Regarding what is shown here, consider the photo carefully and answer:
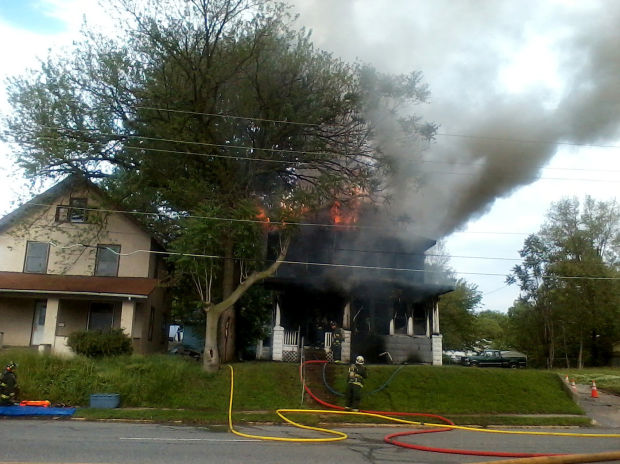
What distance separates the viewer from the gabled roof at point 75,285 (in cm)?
2166

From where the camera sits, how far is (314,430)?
1277 cm

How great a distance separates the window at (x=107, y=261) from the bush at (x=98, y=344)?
472cm

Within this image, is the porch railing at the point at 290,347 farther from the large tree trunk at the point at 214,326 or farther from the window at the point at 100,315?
the window at the point at 100,315

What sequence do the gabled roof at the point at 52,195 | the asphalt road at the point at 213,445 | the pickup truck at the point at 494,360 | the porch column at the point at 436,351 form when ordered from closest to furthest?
the asphalt road at the point at 213,445
the gabled roof at the point at 52,195
the porch column at the point at 436,351
the pickup truck at the point at 494,360

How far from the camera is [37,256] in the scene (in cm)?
2386

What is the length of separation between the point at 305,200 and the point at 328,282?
5.99 m

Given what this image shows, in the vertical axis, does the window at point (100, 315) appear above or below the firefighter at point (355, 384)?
above

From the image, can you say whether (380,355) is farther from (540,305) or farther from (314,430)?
(540,305)

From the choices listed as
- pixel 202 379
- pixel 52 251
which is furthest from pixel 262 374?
pixel 52 251

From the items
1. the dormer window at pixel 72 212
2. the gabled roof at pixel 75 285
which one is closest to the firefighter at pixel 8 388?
the gabled roof at pixel 75 285

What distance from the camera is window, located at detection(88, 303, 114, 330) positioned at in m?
24.3

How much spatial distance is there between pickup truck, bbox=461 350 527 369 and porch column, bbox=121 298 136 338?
21.8m

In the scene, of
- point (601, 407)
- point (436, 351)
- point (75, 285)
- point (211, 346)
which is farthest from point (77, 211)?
point (601, 407)

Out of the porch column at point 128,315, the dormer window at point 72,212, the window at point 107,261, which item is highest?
the dormer window at point 72,212
